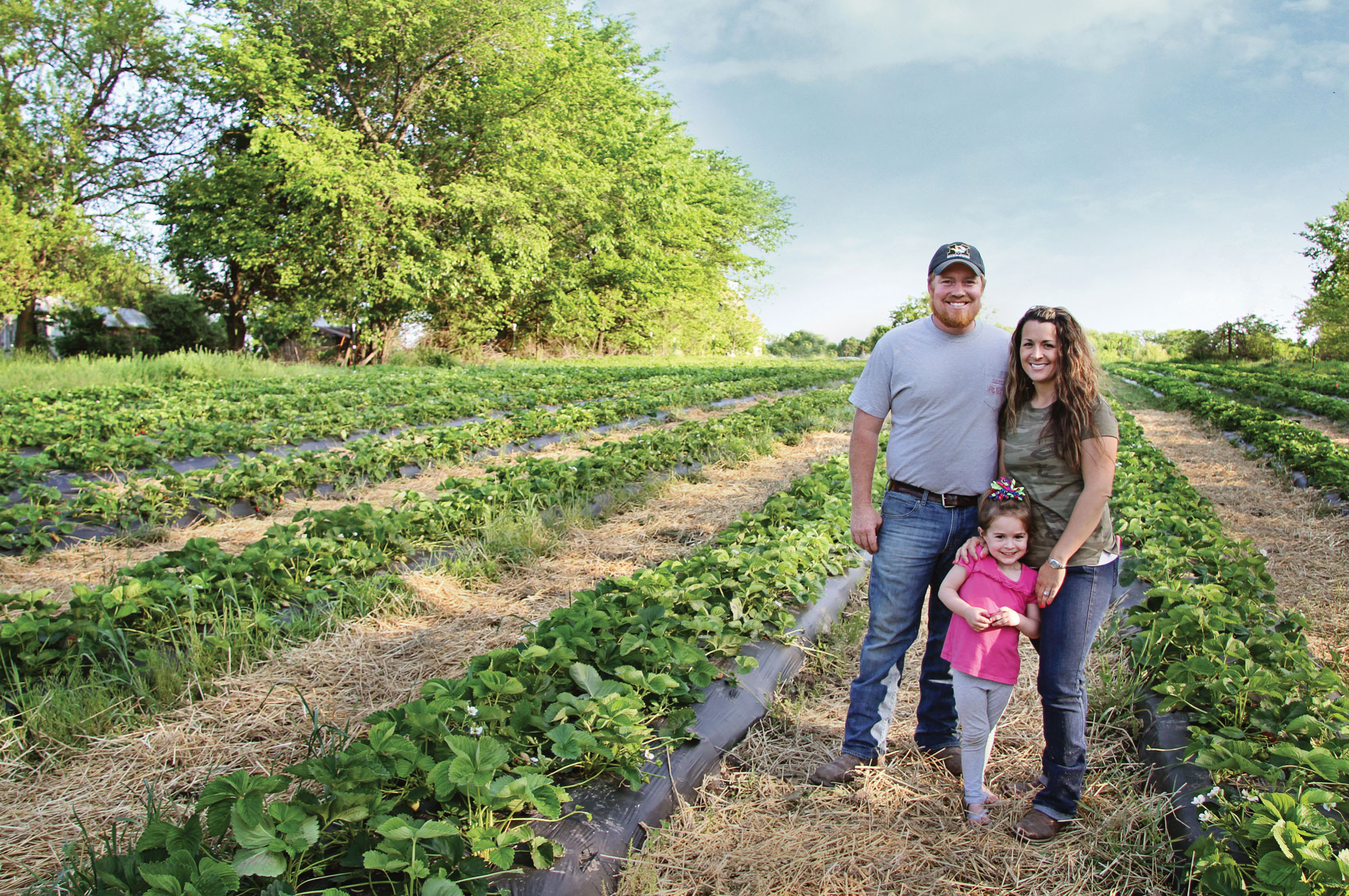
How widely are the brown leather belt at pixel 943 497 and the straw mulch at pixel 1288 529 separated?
6.24 feet

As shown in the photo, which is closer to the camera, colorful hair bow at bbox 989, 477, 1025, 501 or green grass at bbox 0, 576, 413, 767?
colorful hair bow at bbox 989, 477, 1025, 501

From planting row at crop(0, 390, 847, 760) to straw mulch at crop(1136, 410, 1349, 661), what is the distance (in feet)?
15.9

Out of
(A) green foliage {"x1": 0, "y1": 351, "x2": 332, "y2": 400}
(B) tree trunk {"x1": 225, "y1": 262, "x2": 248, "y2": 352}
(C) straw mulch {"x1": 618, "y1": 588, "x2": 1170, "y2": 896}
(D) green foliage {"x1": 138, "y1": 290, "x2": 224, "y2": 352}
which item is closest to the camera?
(C) straw mulch {"x1": 618, "y1": 588, "x2": 1170, "y2": 896}

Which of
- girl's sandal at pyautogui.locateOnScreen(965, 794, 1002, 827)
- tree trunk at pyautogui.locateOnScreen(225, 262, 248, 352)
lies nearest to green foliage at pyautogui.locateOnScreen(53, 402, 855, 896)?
girl's sandal at pyautogui.locateOnScreen(965, 794, 1002, 827)

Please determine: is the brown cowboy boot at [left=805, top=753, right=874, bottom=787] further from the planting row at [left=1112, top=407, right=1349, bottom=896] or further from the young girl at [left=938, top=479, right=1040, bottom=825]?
the planting row at [left=1112, top=407, right=1349, bottom=896]

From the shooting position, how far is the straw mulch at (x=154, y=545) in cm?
457

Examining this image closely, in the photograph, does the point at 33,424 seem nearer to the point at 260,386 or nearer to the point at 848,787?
the point at 260,386

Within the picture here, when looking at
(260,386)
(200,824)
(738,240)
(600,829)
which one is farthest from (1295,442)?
(738,240)

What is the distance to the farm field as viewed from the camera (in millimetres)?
1910

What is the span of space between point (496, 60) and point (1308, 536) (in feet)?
79.5

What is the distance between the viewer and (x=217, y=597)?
378cm

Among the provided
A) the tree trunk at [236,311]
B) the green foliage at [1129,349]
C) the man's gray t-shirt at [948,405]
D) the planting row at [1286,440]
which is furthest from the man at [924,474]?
the green foliage at [1129,349]

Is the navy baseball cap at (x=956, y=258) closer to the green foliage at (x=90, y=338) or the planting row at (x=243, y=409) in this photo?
the planting row at (x=243, y=409)

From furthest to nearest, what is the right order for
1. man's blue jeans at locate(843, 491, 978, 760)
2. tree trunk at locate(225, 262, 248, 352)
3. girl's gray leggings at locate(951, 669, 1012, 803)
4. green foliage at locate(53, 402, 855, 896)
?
tree trunk at locate(225, 262, 248, 352) → man's blue jeans at locate(843, 491, 978, 760) → girl's gray leggings at locate(951, 669, 1012, 803) → green foliage at locate(53, 402, 855, 896)
